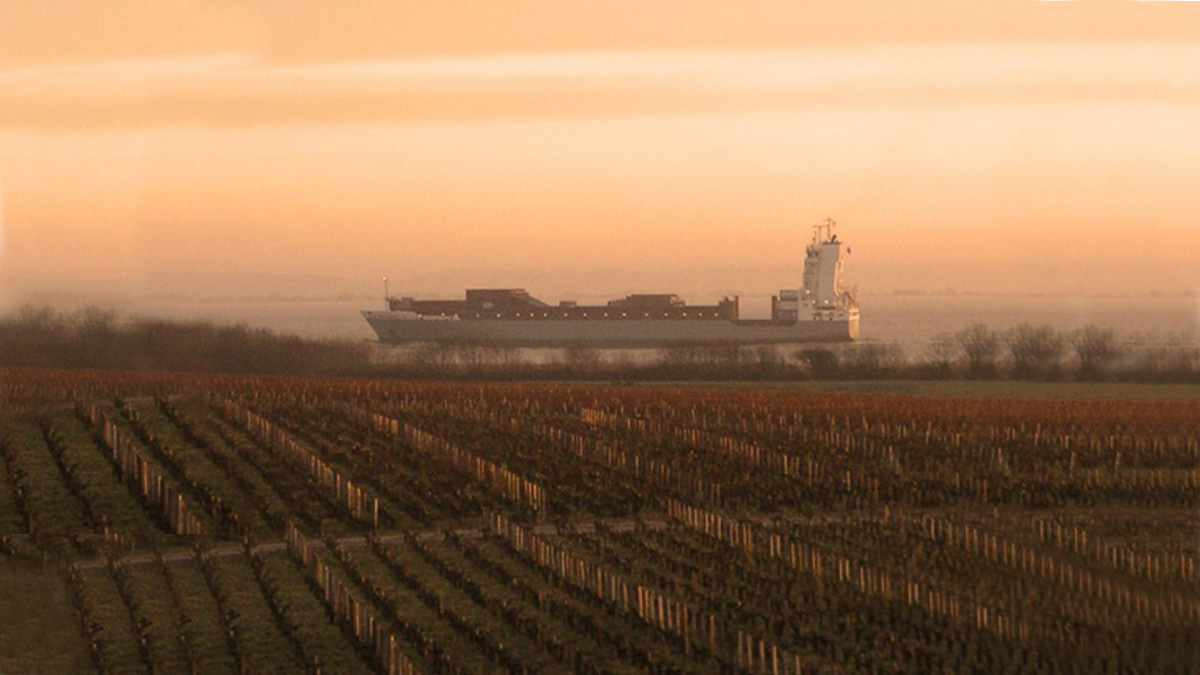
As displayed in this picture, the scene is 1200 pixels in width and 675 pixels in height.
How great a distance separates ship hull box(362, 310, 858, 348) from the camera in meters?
102

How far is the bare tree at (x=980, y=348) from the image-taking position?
53.8m

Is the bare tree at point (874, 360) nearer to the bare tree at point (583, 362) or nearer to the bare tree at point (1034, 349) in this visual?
the bare tree at point (1034, 349)

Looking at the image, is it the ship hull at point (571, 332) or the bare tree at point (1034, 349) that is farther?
the ship hull at point (571, 332)

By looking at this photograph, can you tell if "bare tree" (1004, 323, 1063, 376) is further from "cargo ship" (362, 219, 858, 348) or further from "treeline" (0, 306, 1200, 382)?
"cargo ship" (362, 219, 858, 348)

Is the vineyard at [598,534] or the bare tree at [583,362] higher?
the bare tree at [583,362]

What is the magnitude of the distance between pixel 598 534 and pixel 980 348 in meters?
37.2

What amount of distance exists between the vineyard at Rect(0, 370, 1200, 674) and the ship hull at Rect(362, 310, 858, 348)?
211 ft

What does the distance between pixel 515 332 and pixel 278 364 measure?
49.8 m

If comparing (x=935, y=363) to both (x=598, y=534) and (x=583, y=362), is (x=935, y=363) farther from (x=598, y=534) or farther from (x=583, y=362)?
(x=598, y=534)

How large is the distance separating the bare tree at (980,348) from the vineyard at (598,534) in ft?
52.6

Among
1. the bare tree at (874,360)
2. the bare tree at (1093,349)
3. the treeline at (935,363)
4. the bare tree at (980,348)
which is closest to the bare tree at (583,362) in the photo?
the treeline at (935,363)

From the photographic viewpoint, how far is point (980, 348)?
5612 cm

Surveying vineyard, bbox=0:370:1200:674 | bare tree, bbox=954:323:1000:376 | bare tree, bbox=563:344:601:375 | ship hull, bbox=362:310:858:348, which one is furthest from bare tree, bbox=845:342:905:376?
ship hull, bbox=362:310:858:348

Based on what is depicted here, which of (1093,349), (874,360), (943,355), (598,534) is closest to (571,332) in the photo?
(943,355)
